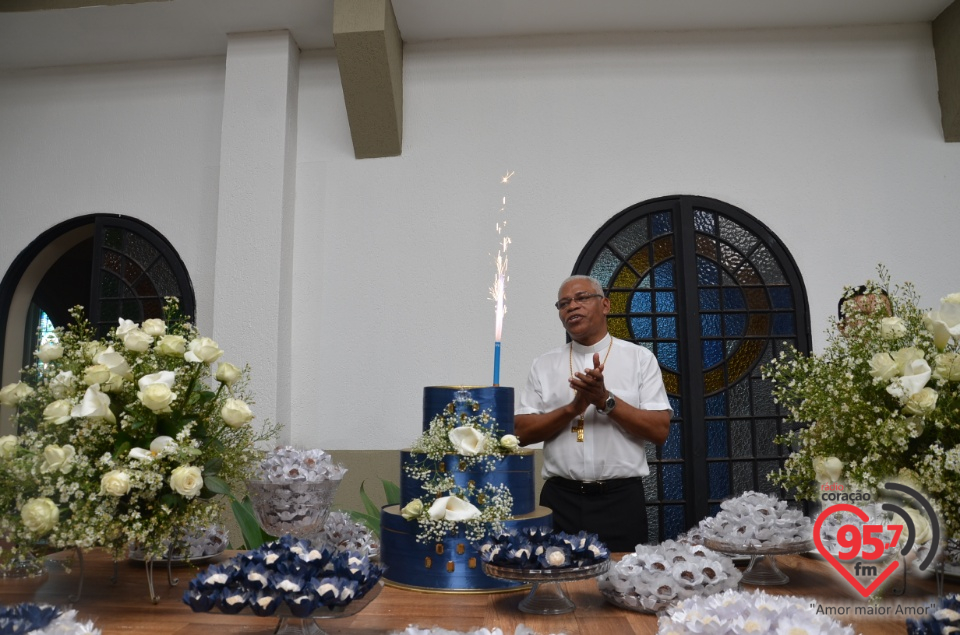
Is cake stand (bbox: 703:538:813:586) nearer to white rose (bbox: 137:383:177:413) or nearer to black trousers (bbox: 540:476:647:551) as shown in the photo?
black trousers (bbox: 540:476:647:551)

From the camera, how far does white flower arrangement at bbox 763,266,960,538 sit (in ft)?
4.92

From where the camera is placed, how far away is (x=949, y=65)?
4.73 meters

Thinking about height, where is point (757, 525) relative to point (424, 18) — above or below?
below

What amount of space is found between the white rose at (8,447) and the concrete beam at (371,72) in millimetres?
3376

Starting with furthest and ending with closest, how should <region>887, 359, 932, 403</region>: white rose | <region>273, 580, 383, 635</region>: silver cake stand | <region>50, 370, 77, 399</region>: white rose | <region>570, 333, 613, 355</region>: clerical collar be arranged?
<region>570, 333, 613, 355</region>: clerical collar < <region>50, 370, 77, 399</region>: white rose < <region>887, 359, 932, 403</region>: white rose < <region>273, 580, 383, 635</region>: silver cake stand

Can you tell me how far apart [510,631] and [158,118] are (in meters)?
4.95

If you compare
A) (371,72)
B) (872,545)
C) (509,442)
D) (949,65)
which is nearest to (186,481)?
(509,442)

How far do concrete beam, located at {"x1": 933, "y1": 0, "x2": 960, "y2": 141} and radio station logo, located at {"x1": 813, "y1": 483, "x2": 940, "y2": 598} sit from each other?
4.29m

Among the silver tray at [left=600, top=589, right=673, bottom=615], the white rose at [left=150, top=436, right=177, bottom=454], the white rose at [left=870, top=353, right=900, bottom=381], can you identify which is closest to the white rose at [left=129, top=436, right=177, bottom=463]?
the white rose at [left=150, top=436, right=177, bottom=454]

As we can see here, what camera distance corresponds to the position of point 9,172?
5336 mm

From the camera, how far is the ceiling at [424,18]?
466cm

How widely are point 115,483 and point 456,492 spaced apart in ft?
2.50

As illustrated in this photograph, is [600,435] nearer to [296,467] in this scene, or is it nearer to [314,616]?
[296,467]

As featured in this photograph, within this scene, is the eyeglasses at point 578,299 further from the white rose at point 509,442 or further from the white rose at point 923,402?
the white rose at point 923,402
